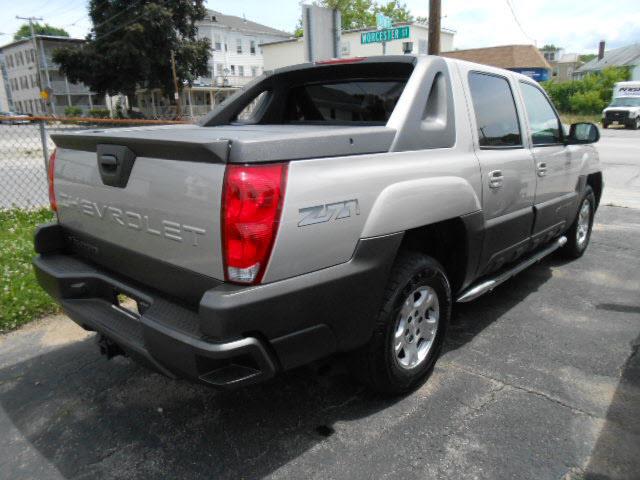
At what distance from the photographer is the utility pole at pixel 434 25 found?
1188 centimetres

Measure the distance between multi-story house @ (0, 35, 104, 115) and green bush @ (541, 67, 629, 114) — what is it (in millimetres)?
51310

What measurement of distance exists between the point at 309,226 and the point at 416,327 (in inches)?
45.9

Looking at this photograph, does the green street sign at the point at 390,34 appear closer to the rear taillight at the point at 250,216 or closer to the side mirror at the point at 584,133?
the side mirror at the point at 584,133

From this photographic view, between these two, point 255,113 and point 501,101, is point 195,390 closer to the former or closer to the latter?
point 255,113

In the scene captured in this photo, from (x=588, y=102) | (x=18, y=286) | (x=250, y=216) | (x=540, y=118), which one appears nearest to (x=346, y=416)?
(x=250, y=216)

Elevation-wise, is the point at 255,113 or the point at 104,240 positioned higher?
the point at 255,113

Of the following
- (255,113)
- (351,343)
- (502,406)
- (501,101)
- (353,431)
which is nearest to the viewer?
(351,343)

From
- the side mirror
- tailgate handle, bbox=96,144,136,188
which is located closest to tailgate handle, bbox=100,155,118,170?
tailgate handle, bbox=96,144,136,188

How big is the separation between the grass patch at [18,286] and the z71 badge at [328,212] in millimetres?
3099

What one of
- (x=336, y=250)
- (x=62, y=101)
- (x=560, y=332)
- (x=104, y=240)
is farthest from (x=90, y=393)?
(x=62, y=101)

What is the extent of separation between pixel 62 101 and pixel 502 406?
3162 inches

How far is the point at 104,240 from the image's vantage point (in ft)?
8.89

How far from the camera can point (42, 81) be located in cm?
6712

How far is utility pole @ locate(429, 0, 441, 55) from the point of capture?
1188 cm
